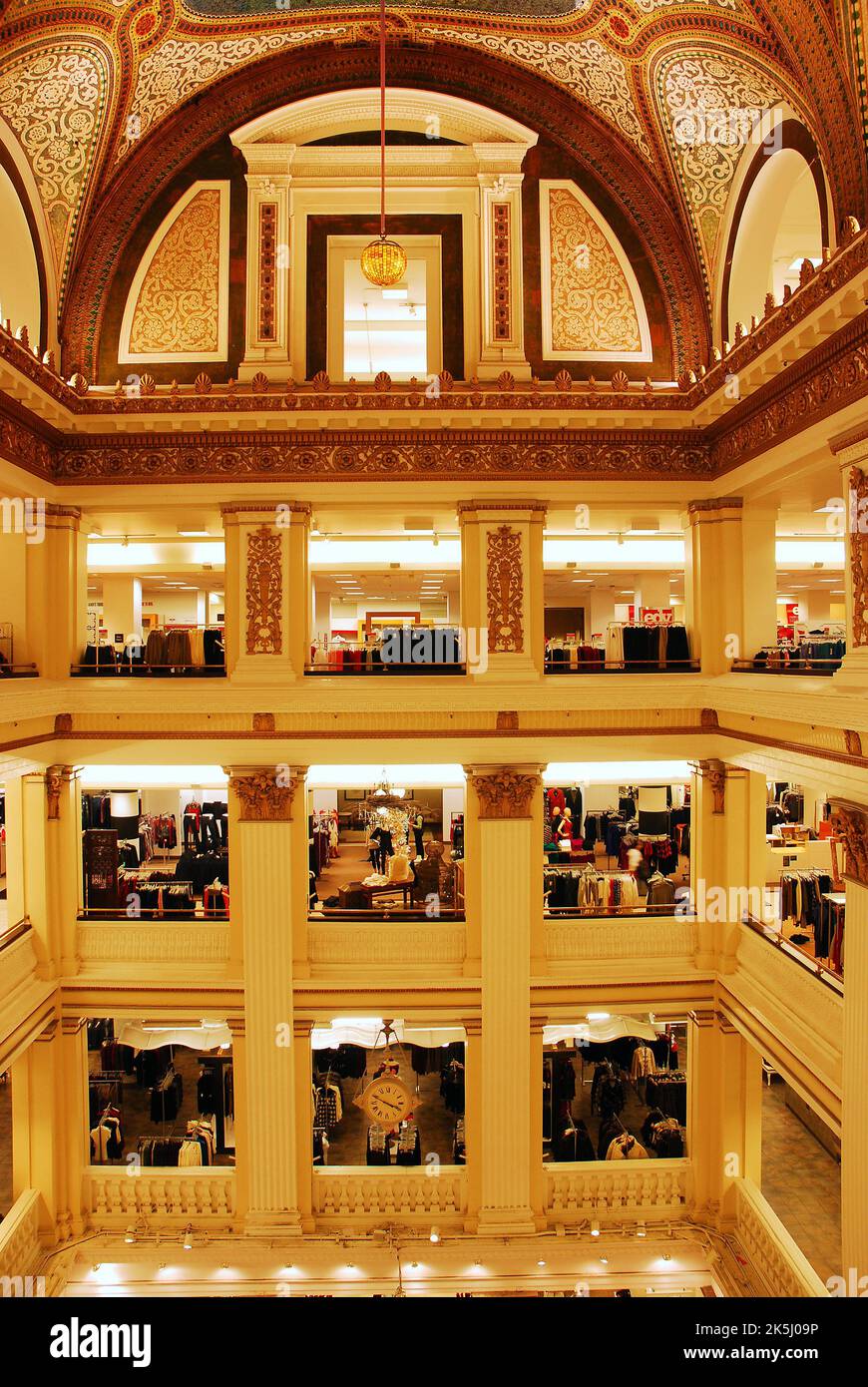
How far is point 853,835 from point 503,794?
12.8 ft

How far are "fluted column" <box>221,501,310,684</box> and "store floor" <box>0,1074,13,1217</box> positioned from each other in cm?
563

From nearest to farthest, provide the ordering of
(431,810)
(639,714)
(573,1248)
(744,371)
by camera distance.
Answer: (744,371) → (573,1248) → (639,714) → (431,810)

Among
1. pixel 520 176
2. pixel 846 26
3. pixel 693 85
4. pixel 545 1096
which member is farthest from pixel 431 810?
pixel 846 26

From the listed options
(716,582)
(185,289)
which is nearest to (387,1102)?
(716,582)

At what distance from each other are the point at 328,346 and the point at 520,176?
2.90 metres

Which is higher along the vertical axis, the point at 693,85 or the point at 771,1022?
the point at 693,85

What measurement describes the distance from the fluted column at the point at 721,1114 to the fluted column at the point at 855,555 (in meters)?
4.98

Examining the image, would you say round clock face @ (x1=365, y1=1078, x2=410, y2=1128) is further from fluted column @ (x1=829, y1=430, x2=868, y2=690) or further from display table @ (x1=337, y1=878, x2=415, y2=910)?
fluted column @ (x1=829, y1=430, x2=868, y2=690)

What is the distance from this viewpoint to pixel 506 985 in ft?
32.8

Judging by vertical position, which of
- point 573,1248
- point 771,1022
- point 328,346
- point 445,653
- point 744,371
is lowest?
point 573,1248

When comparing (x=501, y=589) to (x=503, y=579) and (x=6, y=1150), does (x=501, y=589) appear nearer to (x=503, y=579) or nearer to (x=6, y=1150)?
(x=503, y=579)

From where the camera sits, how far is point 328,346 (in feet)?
33.9

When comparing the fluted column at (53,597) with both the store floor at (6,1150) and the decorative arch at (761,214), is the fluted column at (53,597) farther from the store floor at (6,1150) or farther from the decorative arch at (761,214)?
the decorative arch at (761,214)

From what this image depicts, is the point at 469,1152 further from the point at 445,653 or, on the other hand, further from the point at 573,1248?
the point at 445,653
